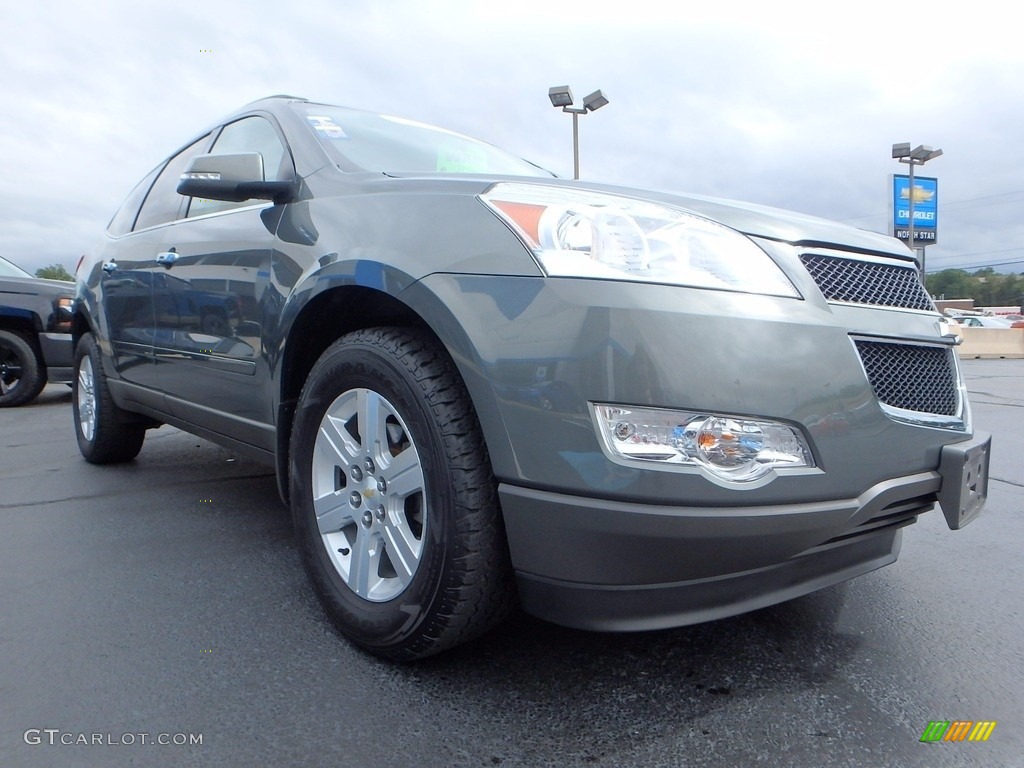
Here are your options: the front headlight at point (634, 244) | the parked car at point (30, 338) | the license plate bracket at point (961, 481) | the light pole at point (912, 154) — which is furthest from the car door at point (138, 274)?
the light pole at point (912, 154)

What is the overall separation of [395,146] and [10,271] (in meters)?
6.67

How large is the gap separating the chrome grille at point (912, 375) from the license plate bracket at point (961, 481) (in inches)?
4.4

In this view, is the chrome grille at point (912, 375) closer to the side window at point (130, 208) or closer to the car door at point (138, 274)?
the car door at point (138, 274)

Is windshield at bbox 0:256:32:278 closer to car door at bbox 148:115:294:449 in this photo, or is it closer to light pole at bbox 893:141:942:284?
car door at bbox 148:115:294:449

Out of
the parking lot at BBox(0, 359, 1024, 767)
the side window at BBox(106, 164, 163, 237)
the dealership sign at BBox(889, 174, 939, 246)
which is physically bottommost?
the parking lot at BBox(0, 359, 1024, 767)

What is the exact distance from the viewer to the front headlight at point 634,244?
5.33 ft

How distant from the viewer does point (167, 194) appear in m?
3.77

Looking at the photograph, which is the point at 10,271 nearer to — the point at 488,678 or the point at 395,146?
the point at 395,146

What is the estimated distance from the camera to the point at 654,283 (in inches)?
62.6

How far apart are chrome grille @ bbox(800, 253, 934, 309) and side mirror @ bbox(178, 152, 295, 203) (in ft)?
5.26

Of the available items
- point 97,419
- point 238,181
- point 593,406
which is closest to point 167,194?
point 97,419

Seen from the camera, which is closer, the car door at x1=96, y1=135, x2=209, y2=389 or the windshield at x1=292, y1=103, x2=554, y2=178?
the windshield at x1=292, y1=103, x2=554, y2=178

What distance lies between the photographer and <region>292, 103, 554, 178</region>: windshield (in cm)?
257

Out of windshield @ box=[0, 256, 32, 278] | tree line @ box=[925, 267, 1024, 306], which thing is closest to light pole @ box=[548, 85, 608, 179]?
windshield @ box=[0, 256, 32, 278]
